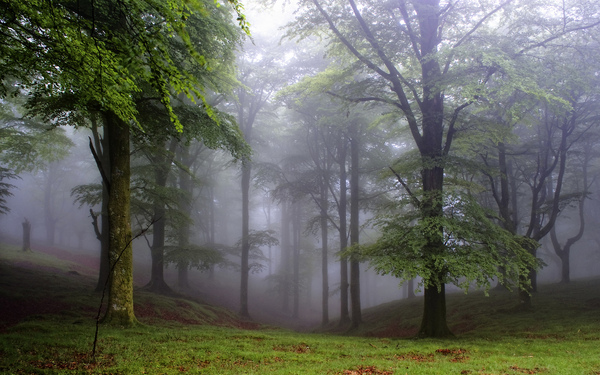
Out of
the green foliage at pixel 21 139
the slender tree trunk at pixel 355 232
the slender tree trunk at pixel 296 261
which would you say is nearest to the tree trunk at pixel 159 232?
the green foliage at pixel 21 139

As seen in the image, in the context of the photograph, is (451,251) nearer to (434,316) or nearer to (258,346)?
(434,316)

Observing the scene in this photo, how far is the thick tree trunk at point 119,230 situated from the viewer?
8.54 m

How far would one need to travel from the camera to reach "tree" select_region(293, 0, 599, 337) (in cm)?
977

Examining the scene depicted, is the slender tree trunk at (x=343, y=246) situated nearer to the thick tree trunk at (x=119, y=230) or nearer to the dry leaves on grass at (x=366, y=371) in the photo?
the thick tree trunk at (x=119, y=230)

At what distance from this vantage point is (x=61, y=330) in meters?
7.63

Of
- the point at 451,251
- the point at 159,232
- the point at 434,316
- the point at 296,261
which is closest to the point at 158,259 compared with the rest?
the point at 159,232

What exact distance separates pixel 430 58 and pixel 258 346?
9.28 metres

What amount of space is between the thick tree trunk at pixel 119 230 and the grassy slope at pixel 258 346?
0.61 metres

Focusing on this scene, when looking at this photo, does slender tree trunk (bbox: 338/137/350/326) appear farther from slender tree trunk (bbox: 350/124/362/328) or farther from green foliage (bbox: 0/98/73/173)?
green foliage (bbox: 0/98/73/173)

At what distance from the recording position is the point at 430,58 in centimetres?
998

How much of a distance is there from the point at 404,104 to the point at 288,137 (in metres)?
14.7

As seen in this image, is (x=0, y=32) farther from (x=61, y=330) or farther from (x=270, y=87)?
(x=270, y=87)

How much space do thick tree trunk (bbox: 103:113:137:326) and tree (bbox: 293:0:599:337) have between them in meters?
7.06

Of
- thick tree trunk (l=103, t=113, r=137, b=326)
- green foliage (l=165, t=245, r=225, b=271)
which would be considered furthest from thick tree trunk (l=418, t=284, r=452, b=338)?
green foliage (l=165, t=245, r=225, b=271)
